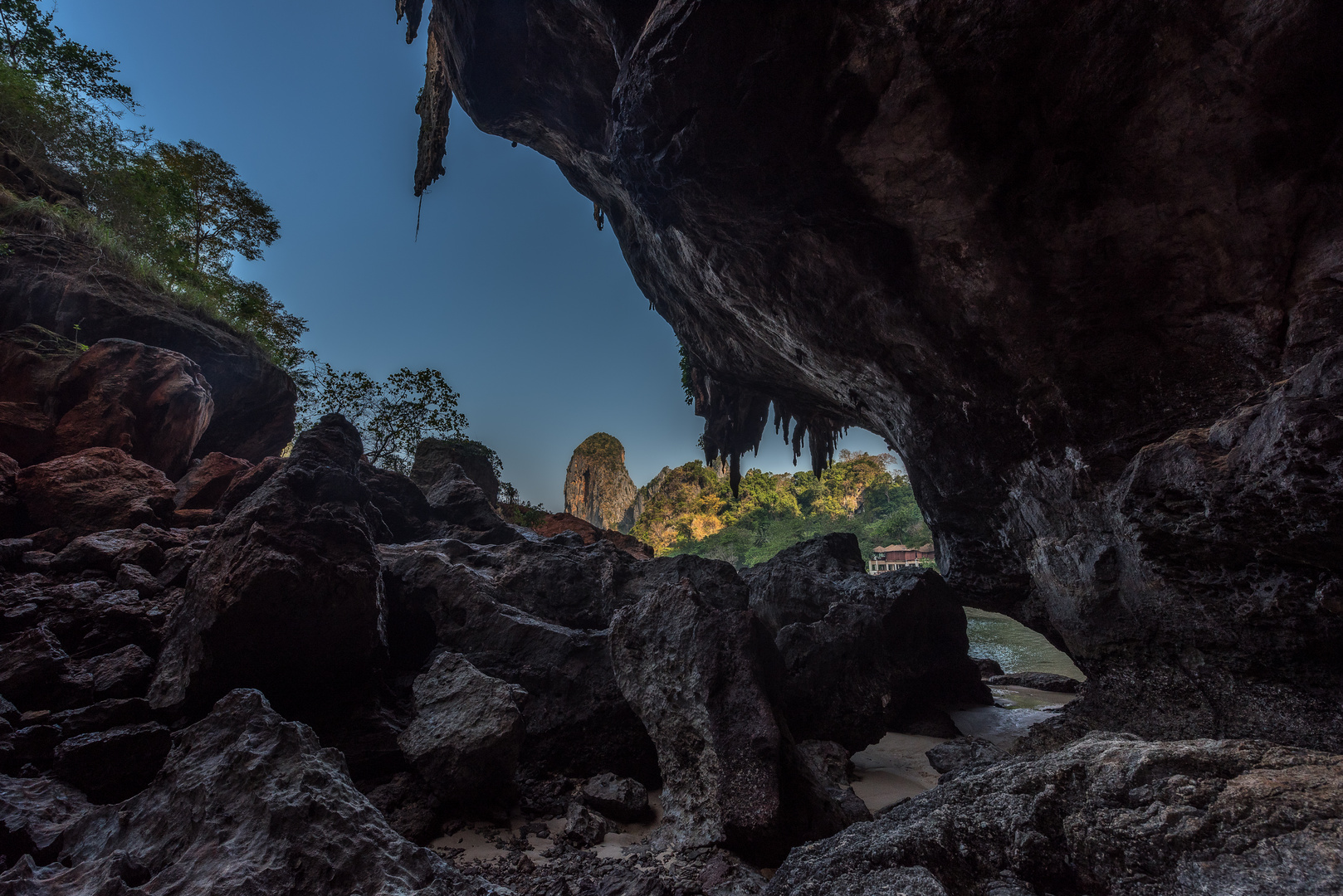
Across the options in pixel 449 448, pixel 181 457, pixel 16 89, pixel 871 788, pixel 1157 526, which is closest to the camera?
pixel 1157 526

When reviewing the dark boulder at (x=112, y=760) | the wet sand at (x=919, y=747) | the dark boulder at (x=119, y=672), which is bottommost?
the wet sand at (x=919, y=747)

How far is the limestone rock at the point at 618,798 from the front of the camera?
4.43 m

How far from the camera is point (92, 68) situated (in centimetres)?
1302

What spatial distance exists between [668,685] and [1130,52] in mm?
6941

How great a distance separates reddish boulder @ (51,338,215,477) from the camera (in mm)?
8367

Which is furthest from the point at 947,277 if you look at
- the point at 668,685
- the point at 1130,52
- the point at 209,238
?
the point at 209,238

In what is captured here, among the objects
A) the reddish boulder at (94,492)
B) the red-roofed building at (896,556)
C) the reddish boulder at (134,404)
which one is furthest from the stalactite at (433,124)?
the red-roofed building at (896,556)

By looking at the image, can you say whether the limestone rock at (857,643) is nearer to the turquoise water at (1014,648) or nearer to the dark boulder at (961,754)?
the dark boulder at (961,754)

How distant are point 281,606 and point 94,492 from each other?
486 centimetres

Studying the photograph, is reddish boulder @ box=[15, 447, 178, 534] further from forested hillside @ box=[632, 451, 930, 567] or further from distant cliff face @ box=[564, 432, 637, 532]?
distant cliff face @ box=[564, 432, 637, 532]

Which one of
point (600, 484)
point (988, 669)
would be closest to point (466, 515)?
point (988, 669)

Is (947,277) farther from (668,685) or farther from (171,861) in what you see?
(171,861)

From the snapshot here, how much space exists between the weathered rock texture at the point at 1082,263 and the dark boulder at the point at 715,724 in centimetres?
354

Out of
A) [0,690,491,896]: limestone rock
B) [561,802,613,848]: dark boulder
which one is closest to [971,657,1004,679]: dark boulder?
[561,802,613,848]: dark boulder
